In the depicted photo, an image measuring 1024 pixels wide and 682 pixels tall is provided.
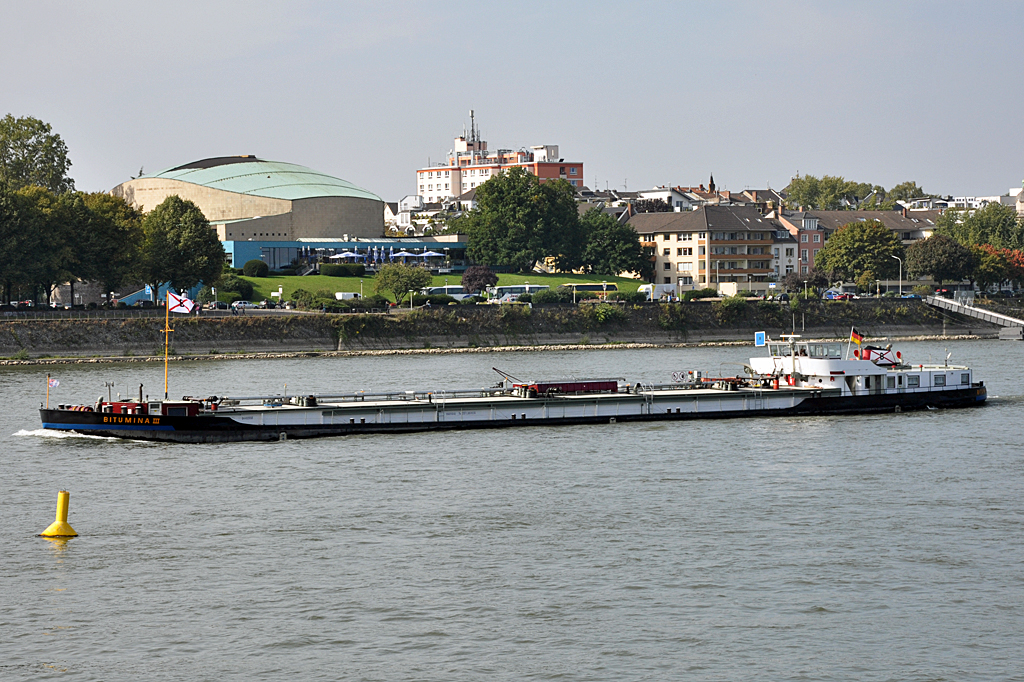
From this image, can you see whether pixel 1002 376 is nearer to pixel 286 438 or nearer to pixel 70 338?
pixel 286 438

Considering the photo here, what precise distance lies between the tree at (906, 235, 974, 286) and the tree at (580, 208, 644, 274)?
97.6 feet

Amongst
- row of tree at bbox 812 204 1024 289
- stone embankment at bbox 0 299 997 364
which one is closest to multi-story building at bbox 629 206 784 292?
row of tree at bbox 812 204 1024 289

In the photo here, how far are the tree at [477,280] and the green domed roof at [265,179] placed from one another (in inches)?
1127

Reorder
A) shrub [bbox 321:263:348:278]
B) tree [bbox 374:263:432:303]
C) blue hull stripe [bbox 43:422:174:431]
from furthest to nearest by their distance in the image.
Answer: shrub [bbox 321:263:348:278], tree [bbox 374:263:432:303], blue hull stripe [bbox 43:422:174:431]

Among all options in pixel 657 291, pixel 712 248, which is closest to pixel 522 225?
pixel 657 291

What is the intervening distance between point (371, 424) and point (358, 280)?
256ft

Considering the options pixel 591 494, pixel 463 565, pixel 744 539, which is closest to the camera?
pixel 463 565

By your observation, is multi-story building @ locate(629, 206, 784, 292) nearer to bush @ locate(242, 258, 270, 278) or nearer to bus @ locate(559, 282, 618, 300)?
bus @ locate(559, 282, 618, 300)

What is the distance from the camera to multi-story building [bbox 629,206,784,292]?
144m

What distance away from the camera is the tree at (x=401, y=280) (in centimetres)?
11675

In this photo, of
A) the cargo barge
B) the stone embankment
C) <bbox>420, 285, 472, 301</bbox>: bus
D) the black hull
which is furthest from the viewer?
<bbox>420, 285, 472, 301</bbox>: bus

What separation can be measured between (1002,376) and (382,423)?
41.0 meters

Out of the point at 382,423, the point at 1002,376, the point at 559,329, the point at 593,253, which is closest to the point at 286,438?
the point at 382,423

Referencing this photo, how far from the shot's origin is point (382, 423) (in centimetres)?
5303
